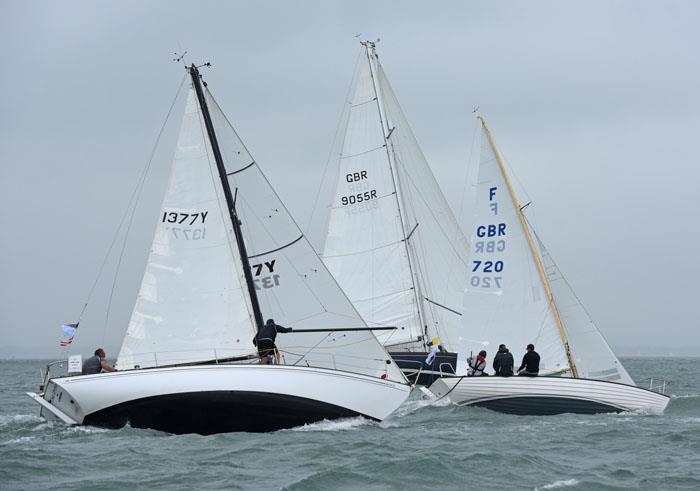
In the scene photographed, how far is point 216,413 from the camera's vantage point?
19891 millimetres

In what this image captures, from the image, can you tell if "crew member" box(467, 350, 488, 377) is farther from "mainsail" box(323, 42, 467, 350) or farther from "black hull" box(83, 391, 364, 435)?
"mainsail" box(323, 42, 467, 350)

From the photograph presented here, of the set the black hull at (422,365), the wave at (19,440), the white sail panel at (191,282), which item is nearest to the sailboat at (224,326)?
the white sail panel at (191,282)

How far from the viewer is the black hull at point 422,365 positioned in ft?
110

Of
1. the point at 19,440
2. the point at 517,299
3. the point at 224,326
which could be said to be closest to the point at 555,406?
the point at 517,299

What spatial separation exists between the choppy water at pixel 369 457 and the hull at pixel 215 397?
0.32 m

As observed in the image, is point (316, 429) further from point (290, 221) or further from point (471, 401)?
point (471, 401)

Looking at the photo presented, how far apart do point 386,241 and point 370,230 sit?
74 cm

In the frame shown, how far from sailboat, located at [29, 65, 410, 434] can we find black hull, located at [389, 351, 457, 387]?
11168mm

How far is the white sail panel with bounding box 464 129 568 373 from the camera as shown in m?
28.0

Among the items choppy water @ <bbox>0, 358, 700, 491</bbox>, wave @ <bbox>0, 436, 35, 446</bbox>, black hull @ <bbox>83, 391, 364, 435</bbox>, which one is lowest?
choppy water @ <bbox>0, 358, 700, 491</bbox>

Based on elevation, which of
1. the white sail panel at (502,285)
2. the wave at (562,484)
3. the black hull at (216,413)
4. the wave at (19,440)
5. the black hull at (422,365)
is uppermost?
the white sail panel at (502,285)

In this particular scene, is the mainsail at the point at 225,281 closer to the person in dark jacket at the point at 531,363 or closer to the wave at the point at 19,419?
the person in dark jacket at the point at 531,363

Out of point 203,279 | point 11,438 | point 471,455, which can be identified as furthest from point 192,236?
point 471,455

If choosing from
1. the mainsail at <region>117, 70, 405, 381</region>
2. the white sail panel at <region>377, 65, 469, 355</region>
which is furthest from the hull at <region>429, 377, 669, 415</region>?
the white sail panel at <region>377, 65, 469, 355</region>
